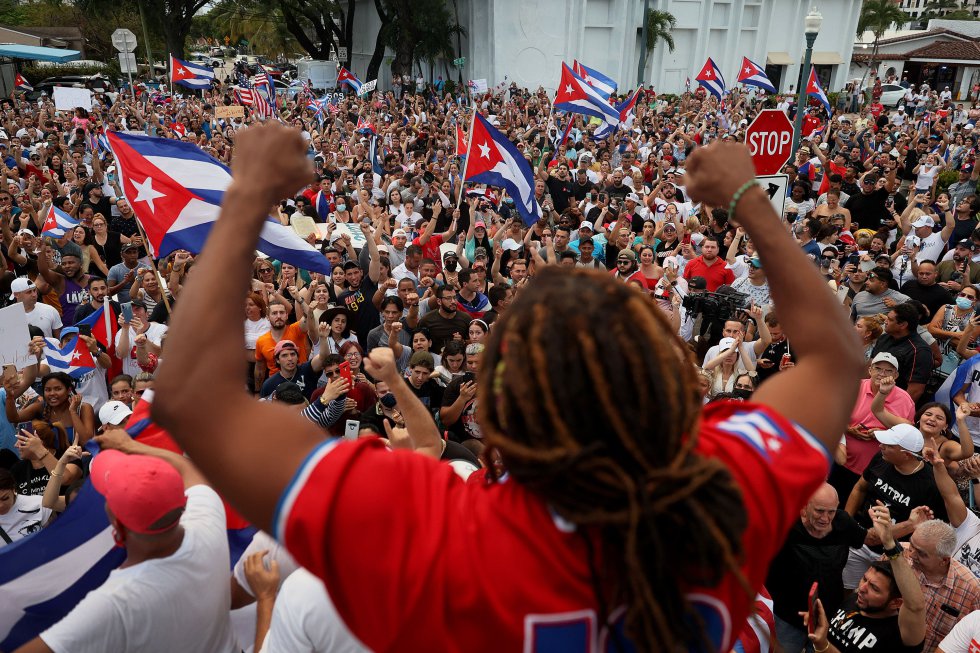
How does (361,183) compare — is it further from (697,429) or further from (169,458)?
(697,429)

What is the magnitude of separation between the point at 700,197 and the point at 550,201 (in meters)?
12.1

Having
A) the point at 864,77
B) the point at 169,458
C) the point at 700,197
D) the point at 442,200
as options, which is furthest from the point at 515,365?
the point at 864,77

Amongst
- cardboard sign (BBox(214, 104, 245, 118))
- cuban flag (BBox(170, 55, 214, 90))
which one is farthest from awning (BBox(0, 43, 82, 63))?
cardboard sign (BBox(214, 104, 245, 118))

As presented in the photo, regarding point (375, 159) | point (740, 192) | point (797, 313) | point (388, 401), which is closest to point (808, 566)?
point (388, 401)

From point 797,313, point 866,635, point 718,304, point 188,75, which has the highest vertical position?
point 797,313

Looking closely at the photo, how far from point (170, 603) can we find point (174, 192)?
15.8ft

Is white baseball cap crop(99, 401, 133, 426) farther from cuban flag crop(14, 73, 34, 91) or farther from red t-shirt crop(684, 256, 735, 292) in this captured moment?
→ cuban flag crop(14, 73, 34, 91)

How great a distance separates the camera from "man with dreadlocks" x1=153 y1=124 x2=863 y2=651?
42.7 inches

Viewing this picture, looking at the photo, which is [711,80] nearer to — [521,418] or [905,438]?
[905,438]

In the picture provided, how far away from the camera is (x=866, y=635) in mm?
4000

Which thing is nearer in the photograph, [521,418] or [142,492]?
[521,418]

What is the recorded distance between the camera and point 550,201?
531 inches

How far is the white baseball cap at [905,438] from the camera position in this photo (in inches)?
197

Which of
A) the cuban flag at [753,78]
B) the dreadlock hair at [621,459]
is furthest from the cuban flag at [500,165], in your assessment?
the cuban flag at [753,78]
